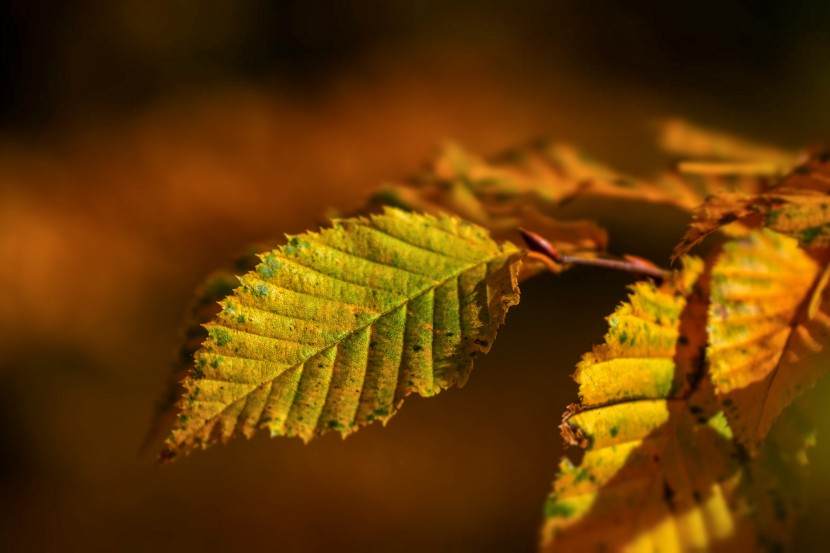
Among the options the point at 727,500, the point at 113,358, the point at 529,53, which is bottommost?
the point at 727,500

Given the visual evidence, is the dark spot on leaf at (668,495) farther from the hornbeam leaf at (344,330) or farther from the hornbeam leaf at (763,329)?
the hornbeam leaf at (344,330)

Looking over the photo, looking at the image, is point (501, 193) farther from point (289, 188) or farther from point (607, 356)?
point (289, 188)

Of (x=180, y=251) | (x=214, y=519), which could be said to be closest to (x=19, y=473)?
(x=214, y=519)

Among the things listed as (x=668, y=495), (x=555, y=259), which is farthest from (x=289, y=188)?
(x=668, y=495)

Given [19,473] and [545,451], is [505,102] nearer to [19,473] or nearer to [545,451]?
[545,451]

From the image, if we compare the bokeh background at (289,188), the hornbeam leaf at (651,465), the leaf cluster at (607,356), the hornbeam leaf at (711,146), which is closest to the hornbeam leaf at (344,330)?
the leaf cluster at (607,356)
